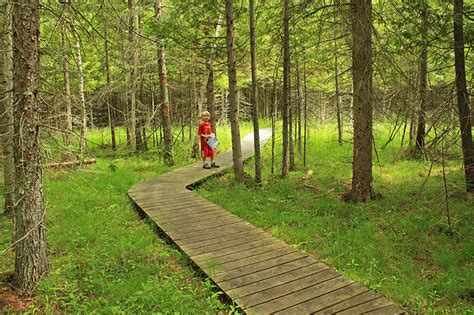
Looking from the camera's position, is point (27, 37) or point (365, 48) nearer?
point (27, 37)

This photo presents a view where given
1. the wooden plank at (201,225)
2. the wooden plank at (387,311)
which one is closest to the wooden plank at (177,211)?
the wooden plank at (201,225)

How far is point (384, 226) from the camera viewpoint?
23.2ft

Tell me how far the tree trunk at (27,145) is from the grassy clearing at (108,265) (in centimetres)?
23

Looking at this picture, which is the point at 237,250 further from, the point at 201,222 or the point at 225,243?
the point at 201,222

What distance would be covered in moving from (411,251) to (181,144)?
15.0 meters

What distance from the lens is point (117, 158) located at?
16.1 meters

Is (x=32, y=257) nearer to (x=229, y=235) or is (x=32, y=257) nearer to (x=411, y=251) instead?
(x=229, y=235)

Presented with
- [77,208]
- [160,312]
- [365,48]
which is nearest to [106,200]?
[77,208]

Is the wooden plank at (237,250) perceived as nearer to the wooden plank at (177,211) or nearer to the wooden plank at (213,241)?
the wooden plank at (213,241)

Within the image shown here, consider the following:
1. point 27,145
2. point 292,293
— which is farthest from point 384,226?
point 27,145

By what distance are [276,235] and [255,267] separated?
71.1 inches

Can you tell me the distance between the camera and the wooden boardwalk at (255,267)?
3.92 meters

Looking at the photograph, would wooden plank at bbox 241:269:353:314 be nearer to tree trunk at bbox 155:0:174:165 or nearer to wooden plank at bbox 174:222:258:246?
wooden plank at bbox 174:222:258:246

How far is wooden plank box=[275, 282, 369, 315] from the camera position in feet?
12.4
